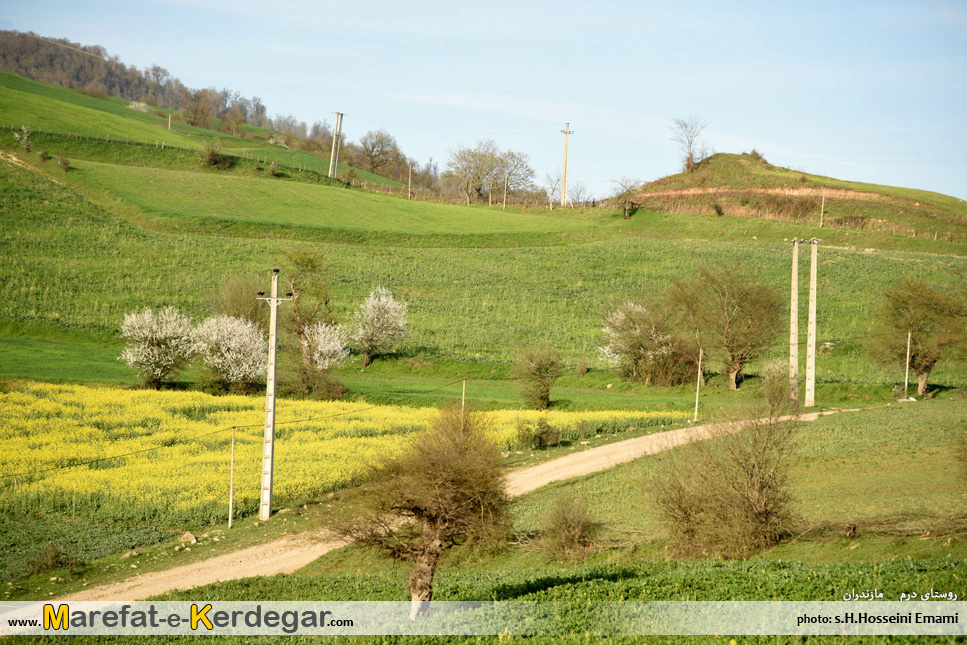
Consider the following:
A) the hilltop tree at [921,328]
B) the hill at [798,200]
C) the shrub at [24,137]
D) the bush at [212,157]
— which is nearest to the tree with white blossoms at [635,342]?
the hilltop tree at [921,328]

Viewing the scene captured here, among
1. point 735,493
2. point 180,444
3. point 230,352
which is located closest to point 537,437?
point 180,444

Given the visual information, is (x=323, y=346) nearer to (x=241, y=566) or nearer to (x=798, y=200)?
(x=241, y=566)

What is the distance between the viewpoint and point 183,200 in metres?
84.3

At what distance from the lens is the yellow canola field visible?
22.0 metres

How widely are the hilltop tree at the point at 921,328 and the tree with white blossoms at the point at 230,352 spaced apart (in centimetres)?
3693

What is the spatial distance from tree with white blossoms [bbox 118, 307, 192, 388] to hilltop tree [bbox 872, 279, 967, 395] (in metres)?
41.5

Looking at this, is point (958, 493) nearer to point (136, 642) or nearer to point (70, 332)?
point (136, 642)

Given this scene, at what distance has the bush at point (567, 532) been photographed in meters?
17.1

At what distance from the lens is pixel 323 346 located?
43.2 metres

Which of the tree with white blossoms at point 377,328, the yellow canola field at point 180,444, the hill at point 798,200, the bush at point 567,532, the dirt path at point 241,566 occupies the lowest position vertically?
the dirt path at point 241,566

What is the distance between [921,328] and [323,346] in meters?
35.7

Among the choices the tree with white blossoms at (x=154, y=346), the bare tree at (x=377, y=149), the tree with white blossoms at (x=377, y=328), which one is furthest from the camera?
the bare tree at (x=377, y=149)

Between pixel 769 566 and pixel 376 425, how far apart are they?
71.5 ft

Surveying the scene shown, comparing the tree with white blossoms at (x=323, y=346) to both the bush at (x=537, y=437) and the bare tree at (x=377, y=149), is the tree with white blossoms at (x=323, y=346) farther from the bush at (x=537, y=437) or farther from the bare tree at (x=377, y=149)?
the bare tree at (x=377, y=149)
